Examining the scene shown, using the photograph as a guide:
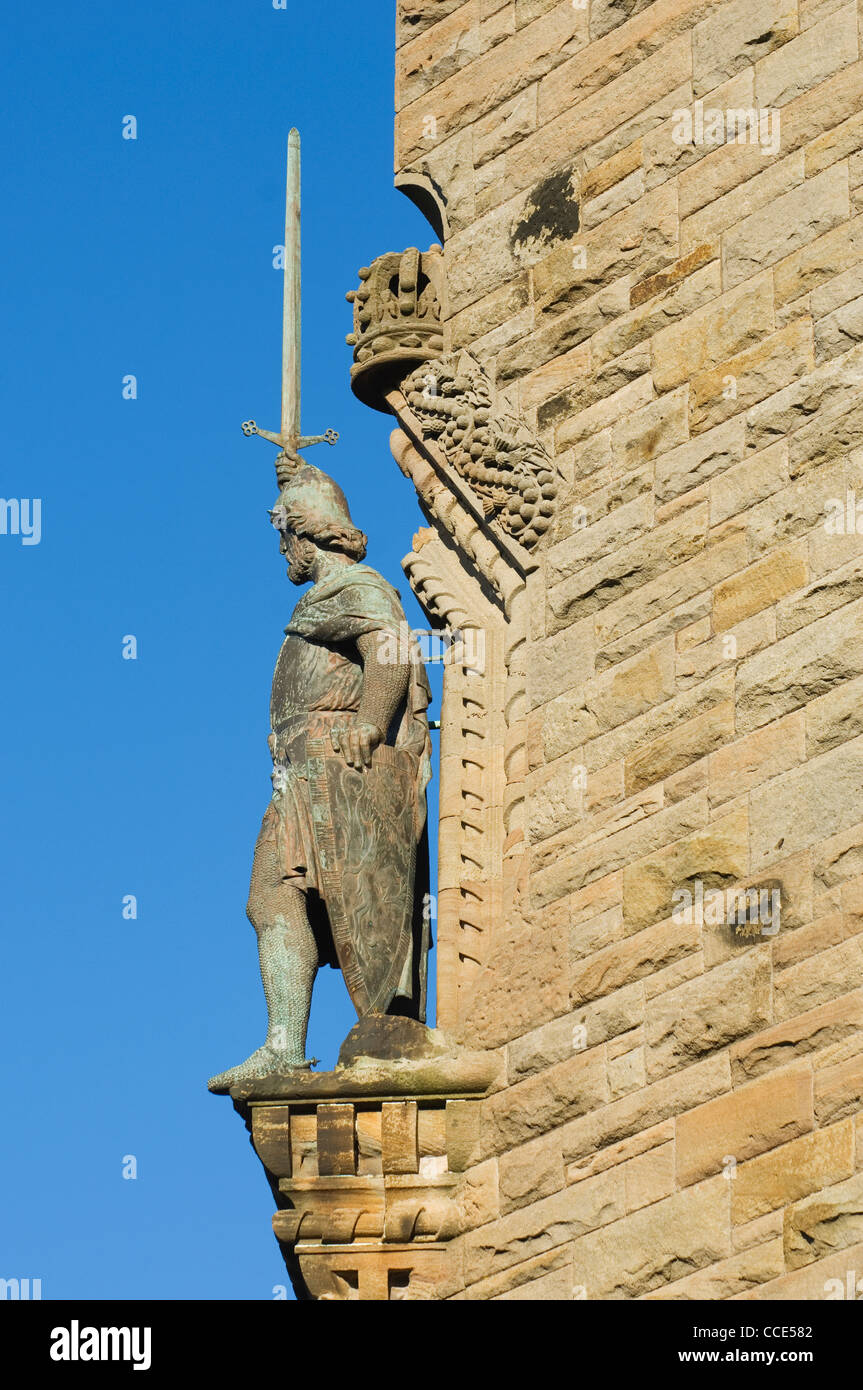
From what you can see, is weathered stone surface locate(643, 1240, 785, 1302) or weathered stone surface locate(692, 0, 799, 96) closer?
weathered stone surface locate(643, 1240, 785, 1302)

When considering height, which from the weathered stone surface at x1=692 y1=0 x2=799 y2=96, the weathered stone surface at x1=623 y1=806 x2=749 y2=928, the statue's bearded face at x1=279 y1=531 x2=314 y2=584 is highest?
the weathered stone surface at x1=692 y1=0 x2=799 y2=96

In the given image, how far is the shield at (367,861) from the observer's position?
16.3 metres

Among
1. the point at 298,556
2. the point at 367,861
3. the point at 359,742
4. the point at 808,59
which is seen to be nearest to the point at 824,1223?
the point at 367,861

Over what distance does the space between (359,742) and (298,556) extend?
1.28 meters

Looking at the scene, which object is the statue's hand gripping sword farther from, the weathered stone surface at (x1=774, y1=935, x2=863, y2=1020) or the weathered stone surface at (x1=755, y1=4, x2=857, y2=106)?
the weathered stone surface at (x1=774, y1=935, x2=863, y2=1020)

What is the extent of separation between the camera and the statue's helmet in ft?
56.7

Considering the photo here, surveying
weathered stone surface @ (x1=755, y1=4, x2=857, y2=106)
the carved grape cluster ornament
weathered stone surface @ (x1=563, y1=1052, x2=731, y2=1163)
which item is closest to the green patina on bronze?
the carved grape cluster ornament

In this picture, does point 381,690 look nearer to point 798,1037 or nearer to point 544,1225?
point 544,1225

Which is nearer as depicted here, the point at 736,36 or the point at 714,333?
the point at 714,333

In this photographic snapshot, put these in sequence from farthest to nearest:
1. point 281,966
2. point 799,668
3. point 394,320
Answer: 1. point 394,320
2. point 281,966
3. point 799,668

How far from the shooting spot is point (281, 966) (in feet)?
54.1

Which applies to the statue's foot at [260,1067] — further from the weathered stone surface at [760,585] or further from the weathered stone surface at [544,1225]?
the weathered stone surface at [760,585]

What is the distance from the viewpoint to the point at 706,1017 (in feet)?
47.5

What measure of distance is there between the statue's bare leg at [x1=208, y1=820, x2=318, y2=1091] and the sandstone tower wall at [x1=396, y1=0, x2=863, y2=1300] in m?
0.75
